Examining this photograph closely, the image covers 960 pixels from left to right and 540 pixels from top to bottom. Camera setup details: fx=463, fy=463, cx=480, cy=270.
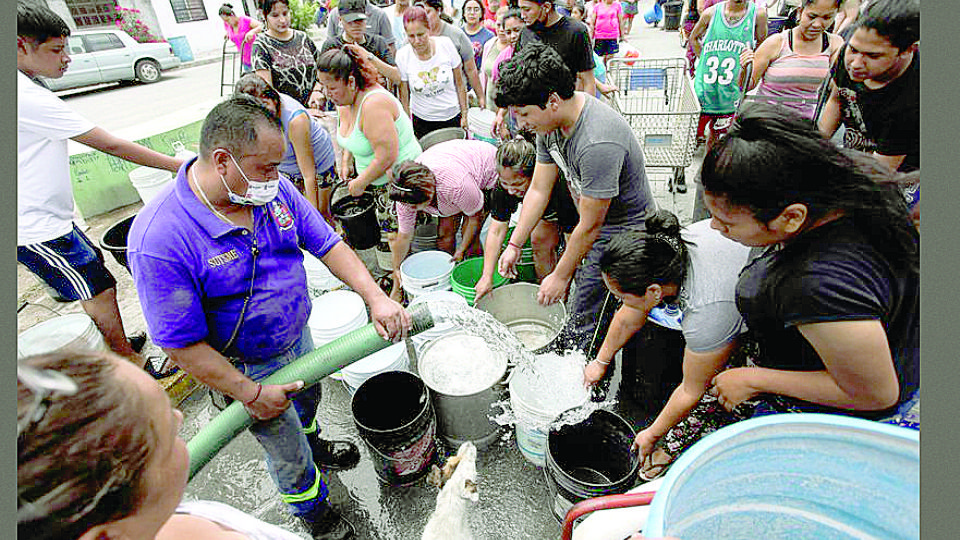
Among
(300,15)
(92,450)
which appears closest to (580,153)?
(92,450)

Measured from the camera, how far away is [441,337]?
2.80 meters

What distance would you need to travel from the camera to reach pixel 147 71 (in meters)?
14.5

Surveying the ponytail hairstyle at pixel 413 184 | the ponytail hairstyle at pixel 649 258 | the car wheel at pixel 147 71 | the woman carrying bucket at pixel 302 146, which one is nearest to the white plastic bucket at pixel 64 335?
the woman carrying bucket at pixel 302 146

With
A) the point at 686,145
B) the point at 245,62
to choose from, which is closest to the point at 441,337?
the point at 686,145

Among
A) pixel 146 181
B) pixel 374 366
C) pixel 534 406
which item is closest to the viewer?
pixel 534 406

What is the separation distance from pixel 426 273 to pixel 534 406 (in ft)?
5.10

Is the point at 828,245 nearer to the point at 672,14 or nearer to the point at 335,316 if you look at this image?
the point at 335,316

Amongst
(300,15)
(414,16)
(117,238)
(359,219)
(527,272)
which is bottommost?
(527,272)

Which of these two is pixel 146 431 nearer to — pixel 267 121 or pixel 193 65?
pixel 267 121

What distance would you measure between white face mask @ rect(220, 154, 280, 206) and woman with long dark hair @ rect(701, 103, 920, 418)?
1.49 meters

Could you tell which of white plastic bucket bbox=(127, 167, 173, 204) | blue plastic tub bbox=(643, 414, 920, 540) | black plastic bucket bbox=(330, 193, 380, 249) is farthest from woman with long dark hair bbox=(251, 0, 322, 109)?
blue plastic tub bbox=(643, 414, 920, 540)

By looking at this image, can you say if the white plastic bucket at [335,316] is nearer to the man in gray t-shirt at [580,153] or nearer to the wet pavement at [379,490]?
the wet pavement at [379,490]

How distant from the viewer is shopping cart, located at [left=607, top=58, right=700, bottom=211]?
13.5 ft

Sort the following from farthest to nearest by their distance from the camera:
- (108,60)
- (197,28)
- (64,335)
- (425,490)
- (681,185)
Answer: (197,28) → (108,60) → (681,185) → (64,335) → (425,490)
